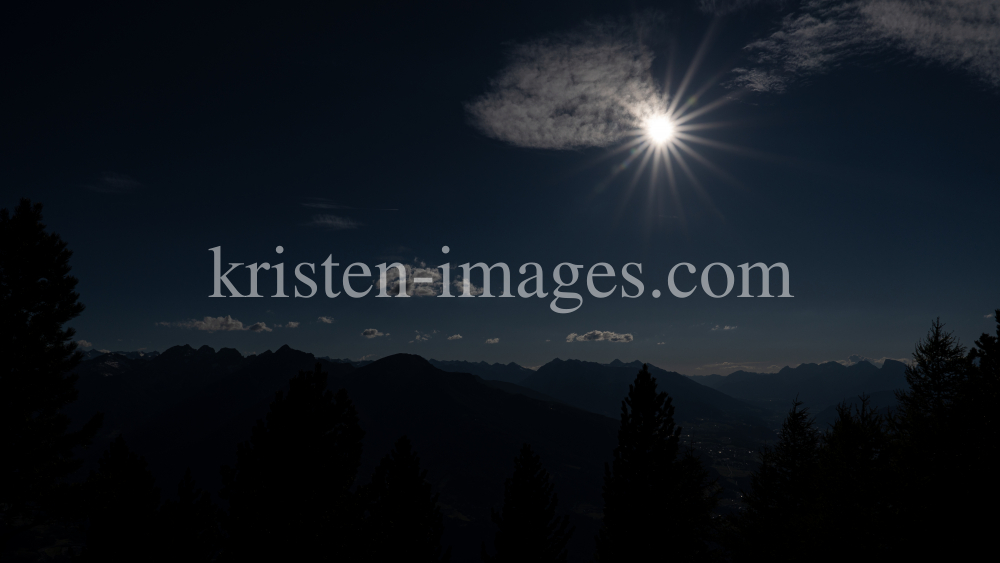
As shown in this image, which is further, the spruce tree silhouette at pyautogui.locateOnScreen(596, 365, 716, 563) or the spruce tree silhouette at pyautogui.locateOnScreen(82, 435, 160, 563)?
the spruce tree silhouette at pyautogui.locateOnScreen(82, 435, 160, 563)

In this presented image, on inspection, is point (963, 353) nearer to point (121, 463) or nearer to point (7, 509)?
point (7, 509)

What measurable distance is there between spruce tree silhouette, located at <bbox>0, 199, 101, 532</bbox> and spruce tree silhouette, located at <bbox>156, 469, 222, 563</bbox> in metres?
7.91

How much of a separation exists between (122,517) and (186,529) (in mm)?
3798

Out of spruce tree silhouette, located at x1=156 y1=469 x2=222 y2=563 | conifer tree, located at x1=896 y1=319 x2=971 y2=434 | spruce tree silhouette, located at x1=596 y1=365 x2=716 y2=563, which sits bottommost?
spruce tree silhouette, located at x1=156 y1=469 x2=222 y2=563

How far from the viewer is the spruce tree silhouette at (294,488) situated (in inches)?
700

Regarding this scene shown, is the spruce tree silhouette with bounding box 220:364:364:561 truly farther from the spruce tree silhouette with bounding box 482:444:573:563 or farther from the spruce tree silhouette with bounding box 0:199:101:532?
the spruce tree silhouette with bounding box 482:444:573:563

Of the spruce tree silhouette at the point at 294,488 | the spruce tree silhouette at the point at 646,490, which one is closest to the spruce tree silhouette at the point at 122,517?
the spruce tree silhouette at the point at 294,488

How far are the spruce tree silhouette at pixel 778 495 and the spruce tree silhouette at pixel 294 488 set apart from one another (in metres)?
29.9

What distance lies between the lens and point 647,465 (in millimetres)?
22891

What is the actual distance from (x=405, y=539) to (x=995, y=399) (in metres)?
30.8

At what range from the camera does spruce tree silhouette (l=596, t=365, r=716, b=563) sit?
72.0 feet

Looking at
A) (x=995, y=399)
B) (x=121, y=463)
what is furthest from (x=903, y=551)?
(x=121, y=463)

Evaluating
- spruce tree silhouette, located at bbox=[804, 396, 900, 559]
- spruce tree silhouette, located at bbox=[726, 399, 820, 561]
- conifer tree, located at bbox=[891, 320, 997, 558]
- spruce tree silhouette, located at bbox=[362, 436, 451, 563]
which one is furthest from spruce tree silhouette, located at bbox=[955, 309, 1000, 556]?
spruce tree silhouette, located at bbox=[362, 436, 451, 563]

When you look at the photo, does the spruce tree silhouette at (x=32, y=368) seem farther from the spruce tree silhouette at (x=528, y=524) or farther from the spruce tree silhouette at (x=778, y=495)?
the spruce tree silhouette at (x=778, y=495)
